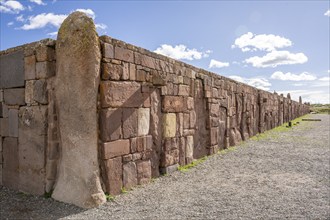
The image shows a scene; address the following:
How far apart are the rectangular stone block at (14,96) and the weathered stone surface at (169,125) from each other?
113 inches

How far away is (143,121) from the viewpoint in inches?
231

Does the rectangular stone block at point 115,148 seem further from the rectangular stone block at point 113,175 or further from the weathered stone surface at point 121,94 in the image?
the weathered stone surface at point 121,94

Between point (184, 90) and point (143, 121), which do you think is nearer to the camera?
point (143, 121)

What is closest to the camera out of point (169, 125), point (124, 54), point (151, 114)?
point (124, 54)

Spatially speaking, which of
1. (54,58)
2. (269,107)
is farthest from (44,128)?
(269,107)

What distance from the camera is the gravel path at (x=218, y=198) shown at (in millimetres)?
4301

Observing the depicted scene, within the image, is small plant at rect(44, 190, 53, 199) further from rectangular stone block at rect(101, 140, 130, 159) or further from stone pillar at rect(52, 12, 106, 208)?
rectangular stone block at rect(101, 140, 130, 159)

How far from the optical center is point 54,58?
16.4 feet

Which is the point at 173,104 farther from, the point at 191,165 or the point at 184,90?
the point at 191,165

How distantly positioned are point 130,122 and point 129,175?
950 mm

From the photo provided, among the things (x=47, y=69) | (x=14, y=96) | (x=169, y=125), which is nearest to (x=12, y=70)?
(x=14, y=96)

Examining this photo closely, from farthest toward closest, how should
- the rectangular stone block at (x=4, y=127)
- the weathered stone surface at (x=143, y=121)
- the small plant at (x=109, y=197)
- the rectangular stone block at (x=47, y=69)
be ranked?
1. the rectangular stone block at (x=4, y=127)
2. the weathered stone surface at (x=143, y=121)
3. the rectangular stone block at (x=47, y=69)
4. the small plant at (x=109, y=197)

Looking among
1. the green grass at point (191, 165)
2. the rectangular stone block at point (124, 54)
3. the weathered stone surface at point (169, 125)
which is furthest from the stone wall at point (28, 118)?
the green grass at point (191, 165)

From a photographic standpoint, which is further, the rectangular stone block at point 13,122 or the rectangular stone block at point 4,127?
the rectangular stone block at point 4,127
